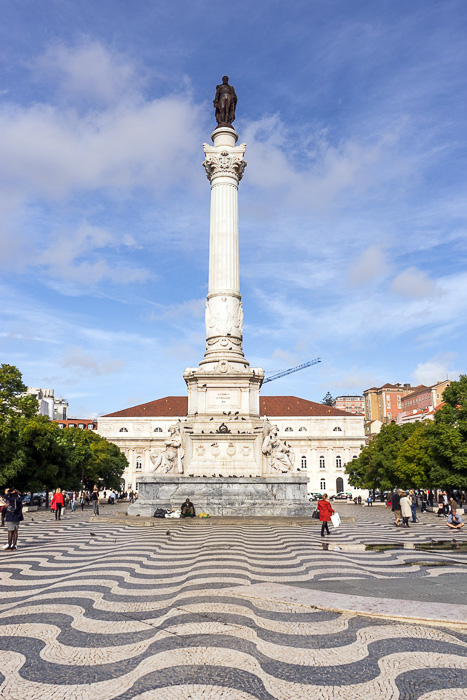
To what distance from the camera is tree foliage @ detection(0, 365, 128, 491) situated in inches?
1336

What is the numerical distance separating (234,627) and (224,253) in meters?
28.4

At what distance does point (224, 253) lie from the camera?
33219mm

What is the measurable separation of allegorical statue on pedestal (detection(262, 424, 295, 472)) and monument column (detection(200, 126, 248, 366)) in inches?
225

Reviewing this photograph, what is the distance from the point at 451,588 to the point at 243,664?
4.77m

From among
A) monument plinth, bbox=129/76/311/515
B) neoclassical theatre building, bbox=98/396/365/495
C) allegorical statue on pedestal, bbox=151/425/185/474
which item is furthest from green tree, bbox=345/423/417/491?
allegorical statue on pedestal, bbox=151/425/185/474

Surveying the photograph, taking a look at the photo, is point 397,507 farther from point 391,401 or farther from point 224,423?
point 391,401

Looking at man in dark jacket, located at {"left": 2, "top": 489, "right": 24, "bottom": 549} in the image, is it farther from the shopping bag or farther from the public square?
the shopping bag

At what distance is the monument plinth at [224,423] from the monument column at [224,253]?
0.20 ft

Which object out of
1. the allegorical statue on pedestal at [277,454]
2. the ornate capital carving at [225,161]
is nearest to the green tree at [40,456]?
the allegorical statue on pedestal at [277,454]

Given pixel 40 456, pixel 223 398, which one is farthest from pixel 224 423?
pixel 40 456

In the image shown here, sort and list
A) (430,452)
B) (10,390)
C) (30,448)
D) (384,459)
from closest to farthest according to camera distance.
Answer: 1. (10,390)
2. (430,452)
3. (30,448)
4. (384,459)

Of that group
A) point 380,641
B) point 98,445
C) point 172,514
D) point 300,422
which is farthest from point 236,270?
point 300,422

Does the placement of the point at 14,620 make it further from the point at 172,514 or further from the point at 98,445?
the point at 98,445

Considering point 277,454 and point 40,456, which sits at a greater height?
point 40,456
